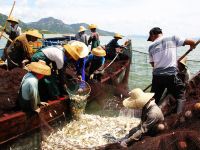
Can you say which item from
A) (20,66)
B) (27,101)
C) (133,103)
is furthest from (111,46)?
(133,103)

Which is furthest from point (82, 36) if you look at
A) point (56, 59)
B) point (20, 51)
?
point (56, 59)

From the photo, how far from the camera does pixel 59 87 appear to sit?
8.80m

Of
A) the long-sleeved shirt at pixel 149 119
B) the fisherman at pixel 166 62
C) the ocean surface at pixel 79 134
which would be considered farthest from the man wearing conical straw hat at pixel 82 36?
the long-sleeved shirt at pixel 149 119

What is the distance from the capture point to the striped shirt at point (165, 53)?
6.79m

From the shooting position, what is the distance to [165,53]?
6863mm

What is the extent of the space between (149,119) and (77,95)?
350cm

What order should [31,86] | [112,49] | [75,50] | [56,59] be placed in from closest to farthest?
1. [31,86]
2. [56,59]
3. [75,50]
4. [112,49]

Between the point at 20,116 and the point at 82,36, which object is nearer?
the point at 20,116

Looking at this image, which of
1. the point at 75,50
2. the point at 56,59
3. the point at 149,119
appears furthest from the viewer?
the point at 75,50

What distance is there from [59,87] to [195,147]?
485 cm

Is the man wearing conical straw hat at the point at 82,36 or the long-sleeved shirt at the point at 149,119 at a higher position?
the man wearing conical straw hat at the point at 82,36

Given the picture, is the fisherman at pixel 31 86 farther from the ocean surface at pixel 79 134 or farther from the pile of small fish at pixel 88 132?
the pile of small fish at pixel 88 132

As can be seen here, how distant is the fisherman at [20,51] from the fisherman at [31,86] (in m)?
2.40

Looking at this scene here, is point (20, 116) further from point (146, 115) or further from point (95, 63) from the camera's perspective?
point (95, 63)
